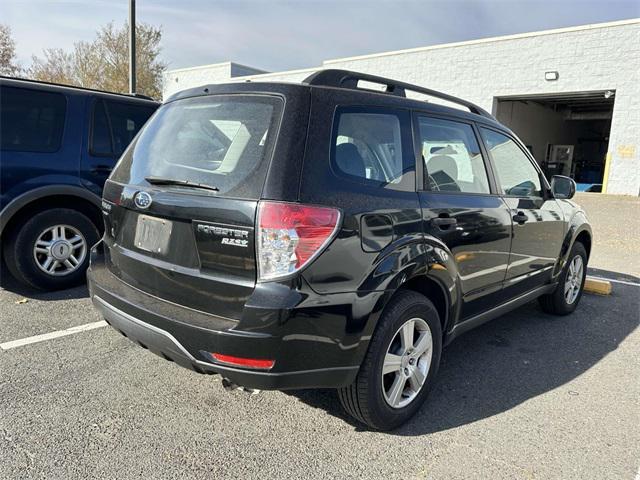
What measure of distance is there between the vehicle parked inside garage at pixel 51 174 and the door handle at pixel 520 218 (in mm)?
3821

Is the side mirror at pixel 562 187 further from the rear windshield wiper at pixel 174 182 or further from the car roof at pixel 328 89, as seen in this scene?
the rear windshield wiper at pixel 174 182

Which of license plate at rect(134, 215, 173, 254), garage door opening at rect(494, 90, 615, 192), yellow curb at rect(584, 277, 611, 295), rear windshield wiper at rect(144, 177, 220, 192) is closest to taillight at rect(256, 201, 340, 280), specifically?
rear windshield wiper at rect(144, 177, 220, 192)

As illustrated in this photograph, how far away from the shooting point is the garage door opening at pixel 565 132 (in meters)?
25.0

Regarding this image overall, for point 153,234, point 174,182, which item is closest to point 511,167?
point 174,182

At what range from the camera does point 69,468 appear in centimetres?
230

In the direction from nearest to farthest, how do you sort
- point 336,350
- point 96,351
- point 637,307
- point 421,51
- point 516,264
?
point 336,350
point 96,351
point 516,264
point 637,307
point 421,51

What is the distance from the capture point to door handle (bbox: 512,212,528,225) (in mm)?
3669

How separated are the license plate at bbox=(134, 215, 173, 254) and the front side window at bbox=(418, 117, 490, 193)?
1.53 metres

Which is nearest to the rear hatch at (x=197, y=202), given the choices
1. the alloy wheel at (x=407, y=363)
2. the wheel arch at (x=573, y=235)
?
the alloy wheel at (x=407, y=363)

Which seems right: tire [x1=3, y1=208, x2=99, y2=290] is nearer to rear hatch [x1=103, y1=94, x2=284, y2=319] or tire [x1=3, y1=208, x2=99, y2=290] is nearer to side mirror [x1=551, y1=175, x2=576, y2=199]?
rear hatch [x1=103, y1=94, x2=284, y2=319]

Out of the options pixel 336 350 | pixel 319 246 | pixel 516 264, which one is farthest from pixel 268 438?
pixel 516 264

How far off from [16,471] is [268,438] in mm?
1171

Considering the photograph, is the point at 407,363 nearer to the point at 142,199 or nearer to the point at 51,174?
the point at 142,199

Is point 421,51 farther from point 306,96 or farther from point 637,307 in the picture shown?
point 306,96
